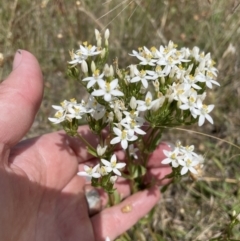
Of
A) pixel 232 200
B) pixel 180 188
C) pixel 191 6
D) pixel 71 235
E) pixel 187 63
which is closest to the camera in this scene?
pixel 187 63

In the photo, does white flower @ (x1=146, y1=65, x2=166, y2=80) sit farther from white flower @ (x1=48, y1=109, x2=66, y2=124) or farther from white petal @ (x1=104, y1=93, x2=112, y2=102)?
white flower @ (x1=48, y1=109, x2=66, y2=124)

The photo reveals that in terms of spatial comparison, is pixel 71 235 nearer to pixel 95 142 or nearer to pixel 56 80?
pixel 95 142

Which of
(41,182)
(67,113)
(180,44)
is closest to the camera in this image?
(67,113)

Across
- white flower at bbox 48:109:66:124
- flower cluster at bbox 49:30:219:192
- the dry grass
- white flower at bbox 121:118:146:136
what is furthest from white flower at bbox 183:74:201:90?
the dry grass

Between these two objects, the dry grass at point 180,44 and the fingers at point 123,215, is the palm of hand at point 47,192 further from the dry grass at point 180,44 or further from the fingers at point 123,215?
the dry grass at point 180,44

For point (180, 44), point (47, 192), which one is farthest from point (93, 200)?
point (180, 44)

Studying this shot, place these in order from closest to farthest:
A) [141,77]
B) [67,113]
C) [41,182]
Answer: [141,77] < [67,113] < [41,182]

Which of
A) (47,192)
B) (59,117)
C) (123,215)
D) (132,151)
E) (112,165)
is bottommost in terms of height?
(123,215)

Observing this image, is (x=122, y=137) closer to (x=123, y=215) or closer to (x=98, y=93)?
(x=98, y=93)

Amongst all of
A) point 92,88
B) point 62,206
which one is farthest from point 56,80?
point 92,88
